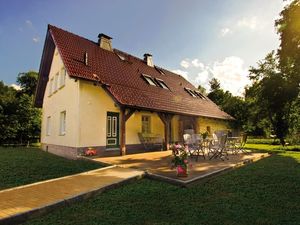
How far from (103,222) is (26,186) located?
289cm

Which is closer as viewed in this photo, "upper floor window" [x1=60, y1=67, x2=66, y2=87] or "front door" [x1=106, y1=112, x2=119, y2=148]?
"front door" [x1=106, y1=112, x2=119, y2=148]

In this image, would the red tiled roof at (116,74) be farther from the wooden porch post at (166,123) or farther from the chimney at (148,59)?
the chimney at (148,59)

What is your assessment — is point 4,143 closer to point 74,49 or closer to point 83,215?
point 74,49

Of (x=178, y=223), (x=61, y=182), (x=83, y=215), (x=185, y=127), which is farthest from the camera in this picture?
(x=185, y=127)

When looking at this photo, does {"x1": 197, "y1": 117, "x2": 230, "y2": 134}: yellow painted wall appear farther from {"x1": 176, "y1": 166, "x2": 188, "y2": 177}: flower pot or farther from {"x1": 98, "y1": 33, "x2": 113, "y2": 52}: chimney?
{"x1": 176, "y1": 166, "x2": 188, "y2": 177}: flower pot

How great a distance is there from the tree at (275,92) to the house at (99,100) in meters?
7.55

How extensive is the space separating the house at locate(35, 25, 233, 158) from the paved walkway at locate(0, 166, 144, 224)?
449cm

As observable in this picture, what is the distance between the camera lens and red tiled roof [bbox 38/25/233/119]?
11117 millimetres

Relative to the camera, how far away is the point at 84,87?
1093 cm

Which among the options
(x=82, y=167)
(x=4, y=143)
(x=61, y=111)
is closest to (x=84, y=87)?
(x=61, y=111)

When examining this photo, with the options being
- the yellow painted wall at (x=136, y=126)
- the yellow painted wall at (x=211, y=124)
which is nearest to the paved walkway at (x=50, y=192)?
the yellow painted wall at (x=136, y=126)

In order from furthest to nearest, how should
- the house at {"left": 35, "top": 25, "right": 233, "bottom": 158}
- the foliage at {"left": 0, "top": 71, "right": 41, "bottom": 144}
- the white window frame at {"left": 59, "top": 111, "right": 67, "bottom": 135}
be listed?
the foliage at {"left": 0, "top": 71, "right": 41, "bottom": 144} → the white window frame at {"left": 59, "top": 111, "right": 67, "bottom": 135} → the house at {"left": 35, "top": 25, "right": 233, "bottom": 158}

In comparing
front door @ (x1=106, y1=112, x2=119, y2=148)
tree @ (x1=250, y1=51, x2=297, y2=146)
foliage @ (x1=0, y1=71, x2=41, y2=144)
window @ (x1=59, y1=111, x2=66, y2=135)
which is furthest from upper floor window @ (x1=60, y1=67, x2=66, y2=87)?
tree @ (x1=250, y1=51, x2=297, y2=146)

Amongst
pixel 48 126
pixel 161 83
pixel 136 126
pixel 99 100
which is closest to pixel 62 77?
pixel 99 100
